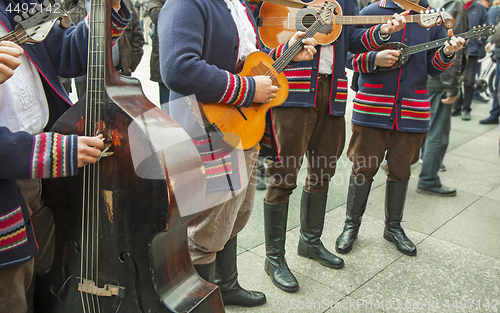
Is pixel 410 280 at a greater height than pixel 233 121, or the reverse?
pixel 233 121

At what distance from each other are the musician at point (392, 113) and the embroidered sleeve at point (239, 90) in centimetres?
123

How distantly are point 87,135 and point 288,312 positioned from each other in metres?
1.47

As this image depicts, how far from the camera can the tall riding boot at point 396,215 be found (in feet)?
9.58

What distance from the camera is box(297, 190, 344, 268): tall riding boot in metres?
2.67

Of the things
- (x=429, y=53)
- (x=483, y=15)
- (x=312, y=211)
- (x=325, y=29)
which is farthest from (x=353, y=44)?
(x=483, y=15)

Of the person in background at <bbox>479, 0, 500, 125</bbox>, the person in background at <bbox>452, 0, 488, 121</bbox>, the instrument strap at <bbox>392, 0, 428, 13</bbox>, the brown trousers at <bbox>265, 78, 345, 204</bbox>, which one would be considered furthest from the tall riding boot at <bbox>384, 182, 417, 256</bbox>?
the person in background at <bbox>479, 0, 500, 125</bbox>

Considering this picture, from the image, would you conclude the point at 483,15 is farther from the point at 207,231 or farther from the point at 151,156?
the point at 151,156

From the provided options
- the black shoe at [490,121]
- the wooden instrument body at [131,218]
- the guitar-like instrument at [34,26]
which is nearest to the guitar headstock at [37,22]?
the guitar-like instrument at [34,26]

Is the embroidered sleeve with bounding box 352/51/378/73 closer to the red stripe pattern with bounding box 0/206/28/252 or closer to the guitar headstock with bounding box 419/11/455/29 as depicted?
the guitar headstock with bounding box 419/11/455/29

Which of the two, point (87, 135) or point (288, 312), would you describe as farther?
point (288, 312)

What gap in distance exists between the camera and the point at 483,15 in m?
5.58

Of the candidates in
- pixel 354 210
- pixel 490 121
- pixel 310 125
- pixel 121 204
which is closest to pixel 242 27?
pixel 310 125

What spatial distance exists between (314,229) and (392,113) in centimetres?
91

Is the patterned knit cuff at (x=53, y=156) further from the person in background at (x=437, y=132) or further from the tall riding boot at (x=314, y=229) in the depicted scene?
the person in background at (x=437, y=132)
